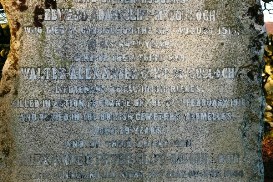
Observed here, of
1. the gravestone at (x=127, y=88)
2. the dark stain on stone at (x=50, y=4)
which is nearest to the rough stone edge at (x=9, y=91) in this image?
the gravestone at (x=127, y=88)

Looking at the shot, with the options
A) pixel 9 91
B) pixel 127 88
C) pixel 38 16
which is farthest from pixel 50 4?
pixel 127 88

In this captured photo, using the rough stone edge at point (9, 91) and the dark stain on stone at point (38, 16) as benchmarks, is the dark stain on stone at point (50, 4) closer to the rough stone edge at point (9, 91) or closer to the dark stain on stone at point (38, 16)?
the dark stain on stone at point (38, 16)

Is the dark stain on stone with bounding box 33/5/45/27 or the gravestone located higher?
the dark stain on stone with bounding box 33/5/45/27

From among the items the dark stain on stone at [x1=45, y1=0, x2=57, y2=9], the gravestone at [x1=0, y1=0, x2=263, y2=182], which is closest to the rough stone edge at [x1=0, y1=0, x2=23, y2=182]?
Result: the gravestone at [x1=0, y1=0, x2=263, y2=182]

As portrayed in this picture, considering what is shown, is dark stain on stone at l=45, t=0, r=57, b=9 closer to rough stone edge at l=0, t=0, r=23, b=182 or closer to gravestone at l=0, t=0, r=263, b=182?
gravestone at l=0, t=0, r=263, b=182

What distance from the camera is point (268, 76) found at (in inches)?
352

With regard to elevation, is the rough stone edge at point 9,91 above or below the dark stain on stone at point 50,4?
below

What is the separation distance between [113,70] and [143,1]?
536 mm

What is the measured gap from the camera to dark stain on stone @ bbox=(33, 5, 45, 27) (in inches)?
156

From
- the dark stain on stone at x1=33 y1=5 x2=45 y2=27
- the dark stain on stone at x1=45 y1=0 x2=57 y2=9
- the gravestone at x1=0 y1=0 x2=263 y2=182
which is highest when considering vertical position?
the dark stain on stone at x1=45 y1=0 x2=57 y2=9

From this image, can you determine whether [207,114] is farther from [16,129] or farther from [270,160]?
[270,160]

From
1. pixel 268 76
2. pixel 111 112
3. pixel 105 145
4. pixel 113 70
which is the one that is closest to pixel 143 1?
pixel 113 70

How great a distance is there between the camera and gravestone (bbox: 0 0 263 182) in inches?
156

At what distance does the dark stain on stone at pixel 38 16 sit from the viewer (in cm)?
396
